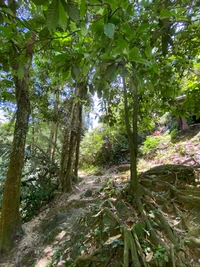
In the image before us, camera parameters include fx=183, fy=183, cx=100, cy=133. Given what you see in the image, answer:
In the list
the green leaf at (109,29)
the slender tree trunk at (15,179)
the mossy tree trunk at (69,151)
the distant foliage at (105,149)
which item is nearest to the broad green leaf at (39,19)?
the green leaf at (109,29)

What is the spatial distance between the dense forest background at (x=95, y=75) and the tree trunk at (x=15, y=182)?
0.02 meters

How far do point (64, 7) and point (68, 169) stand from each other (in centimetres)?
467

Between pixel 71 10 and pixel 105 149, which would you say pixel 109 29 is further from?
pixel 105 149

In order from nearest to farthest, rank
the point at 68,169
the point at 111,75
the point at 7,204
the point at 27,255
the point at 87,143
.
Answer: the point at 111,75, the point at 27,255, the point at 7,204, the point at 68,169, the point at 87,143

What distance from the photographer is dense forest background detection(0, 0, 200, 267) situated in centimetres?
111

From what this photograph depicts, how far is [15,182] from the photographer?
10.8 ft

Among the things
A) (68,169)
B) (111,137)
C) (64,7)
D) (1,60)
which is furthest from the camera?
(111,137)

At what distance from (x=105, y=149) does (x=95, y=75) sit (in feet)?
25.9

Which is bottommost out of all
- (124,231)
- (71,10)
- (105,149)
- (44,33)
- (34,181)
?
(124,231)

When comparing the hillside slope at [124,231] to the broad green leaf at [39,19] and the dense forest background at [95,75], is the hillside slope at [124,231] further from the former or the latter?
the broad green leaf at [39,19]

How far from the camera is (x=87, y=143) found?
10.1 metres

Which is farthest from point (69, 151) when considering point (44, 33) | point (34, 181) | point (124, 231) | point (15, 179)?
point (44, 33)

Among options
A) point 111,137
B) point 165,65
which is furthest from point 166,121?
point 165,65

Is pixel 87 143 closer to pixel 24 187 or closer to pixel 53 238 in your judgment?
pixel 24 187
